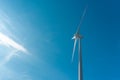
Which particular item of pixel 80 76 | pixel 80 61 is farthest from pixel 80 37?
pixel 80 76

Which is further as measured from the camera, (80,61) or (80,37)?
(80,37)

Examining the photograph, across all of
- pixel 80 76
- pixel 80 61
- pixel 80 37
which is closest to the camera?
pixel 80 76

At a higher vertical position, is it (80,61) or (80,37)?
(80,37)

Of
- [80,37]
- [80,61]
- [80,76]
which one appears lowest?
[80,76]

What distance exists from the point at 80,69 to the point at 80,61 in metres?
2.74

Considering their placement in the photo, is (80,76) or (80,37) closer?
(80,76)

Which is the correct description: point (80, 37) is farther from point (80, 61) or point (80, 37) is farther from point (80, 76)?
point (80, 76)

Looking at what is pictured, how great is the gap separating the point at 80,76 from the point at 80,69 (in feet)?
7.74

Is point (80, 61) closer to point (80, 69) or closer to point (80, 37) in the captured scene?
point (80, 69)

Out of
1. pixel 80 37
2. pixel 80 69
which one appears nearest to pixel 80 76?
pixel 80 69

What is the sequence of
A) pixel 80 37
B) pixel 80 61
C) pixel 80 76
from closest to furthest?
1. pixel 80 76
2. pixel 80 61
3. pixel 80 37

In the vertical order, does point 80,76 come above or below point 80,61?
below

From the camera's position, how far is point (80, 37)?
69312 millimetres

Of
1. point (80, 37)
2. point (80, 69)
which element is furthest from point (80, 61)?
point (80, 37)
